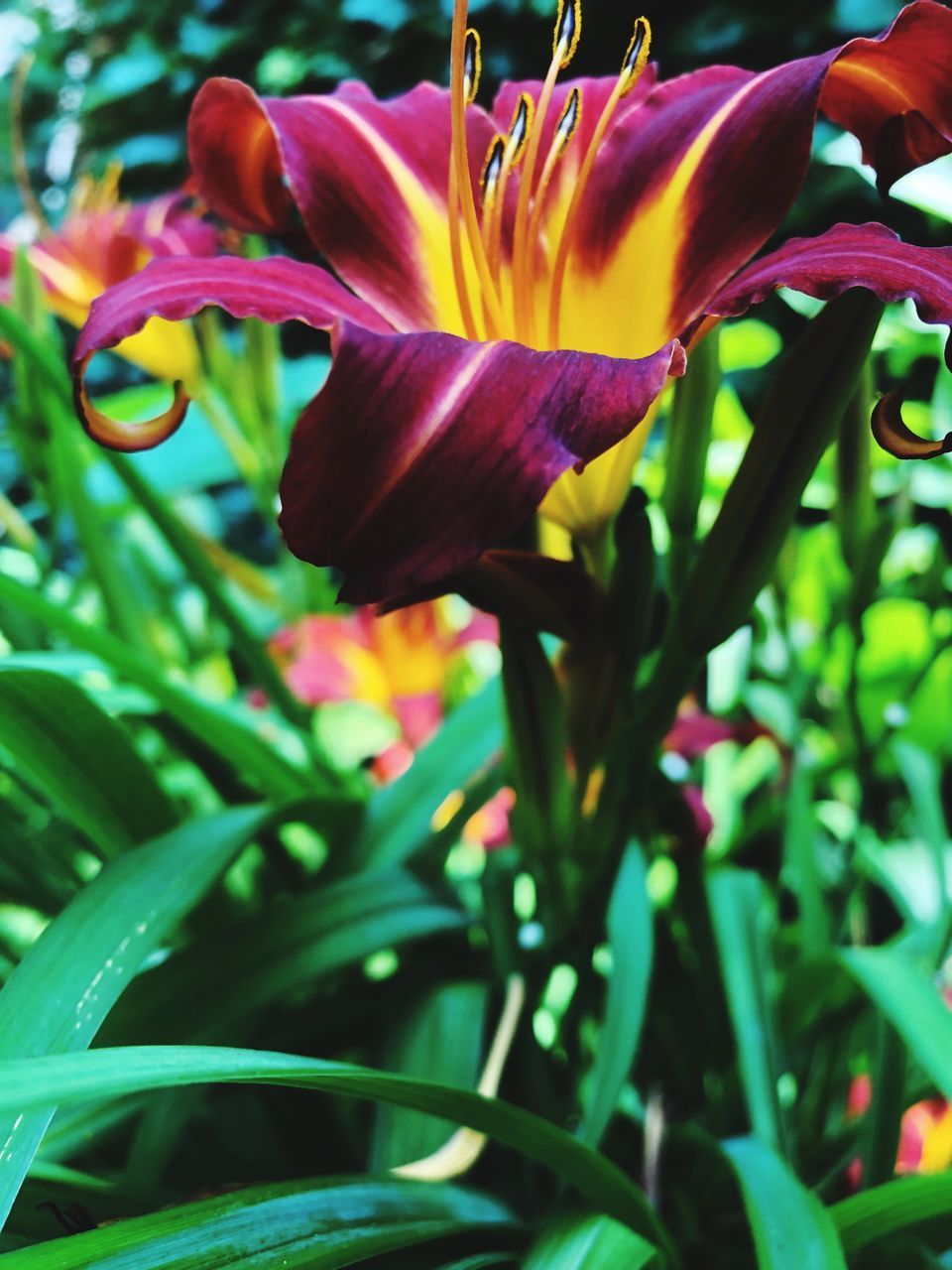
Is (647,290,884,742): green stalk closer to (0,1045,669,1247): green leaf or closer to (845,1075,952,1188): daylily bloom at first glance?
(0,1045,669,1247): green leaf

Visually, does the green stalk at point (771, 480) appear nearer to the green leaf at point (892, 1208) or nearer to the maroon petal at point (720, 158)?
the maroon petal at point (720, 158)

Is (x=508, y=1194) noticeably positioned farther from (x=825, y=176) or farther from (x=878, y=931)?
(x=825, y=176)

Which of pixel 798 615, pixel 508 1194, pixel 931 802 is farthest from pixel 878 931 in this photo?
pixel 508 1194

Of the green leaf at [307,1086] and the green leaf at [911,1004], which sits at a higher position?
the green leaf at [307,1086]

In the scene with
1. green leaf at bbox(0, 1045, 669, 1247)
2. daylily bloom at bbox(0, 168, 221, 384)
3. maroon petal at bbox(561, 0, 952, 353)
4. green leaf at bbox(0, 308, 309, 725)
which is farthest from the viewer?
daylily bloom at bbox(0, 168, 221, 384)

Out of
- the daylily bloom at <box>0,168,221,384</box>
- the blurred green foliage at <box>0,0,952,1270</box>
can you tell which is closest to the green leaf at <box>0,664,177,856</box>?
the blurred green foliage at <box>0,0,952,1270</box>

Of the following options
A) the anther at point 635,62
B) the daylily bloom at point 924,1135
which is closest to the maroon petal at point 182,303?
the anther at point 635,62
